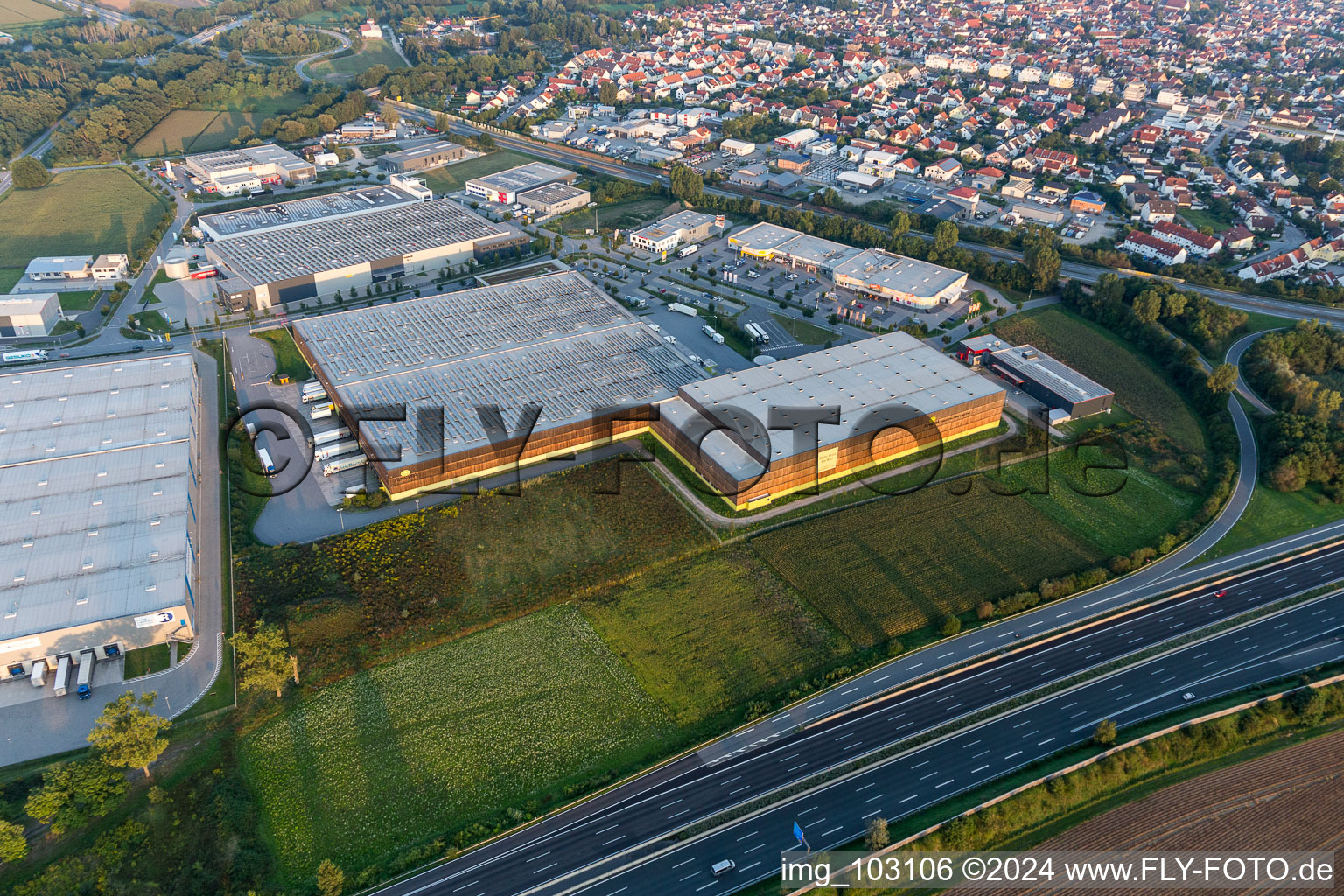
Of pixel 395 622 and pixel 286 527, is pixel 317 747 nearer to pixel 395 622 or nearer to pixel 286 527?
pixel 395 622

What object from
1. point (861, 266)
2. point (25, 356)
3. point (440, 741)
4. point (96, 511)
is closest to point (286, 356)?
point (25, 356)

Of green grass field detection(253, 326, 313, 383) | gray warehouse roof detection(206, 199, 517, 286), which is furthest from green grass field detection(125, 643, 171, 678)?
gray warehouse roof detection(206, 199, 517, 286)

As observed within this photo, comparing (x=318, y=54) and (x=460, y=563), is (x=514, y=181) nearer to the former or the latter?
(x=460, y=563)

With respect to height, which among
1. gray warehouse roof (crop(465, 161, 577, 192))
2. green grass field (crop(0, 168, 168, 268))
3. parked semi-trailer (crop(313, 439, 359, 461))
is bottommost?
parked semi-trailer (crop(313, 439, 359, 461))

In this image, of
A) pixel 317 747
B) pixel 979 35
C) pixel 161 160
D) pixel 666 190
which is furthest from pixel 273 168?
pixel 979 35

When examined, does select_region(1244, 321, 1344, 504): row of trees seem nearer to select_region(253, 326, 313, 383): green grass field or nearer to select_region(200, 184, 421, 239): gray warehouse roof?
select_region(253, 326, 313, 383): green grass field
